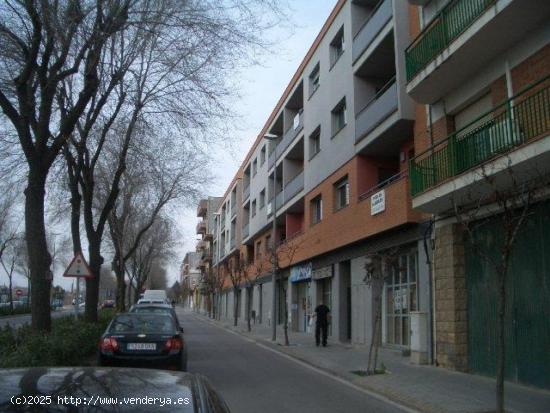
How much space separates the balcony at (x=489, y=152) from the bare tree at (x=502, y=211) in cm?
19

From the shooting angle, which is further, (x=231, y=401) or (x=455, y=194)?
(x=455, y=194)

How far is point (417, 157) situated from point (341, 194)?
8692mm

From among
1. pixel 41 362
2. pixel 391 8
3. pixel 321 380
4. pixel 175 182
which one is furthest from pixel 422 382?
pixel 175 182

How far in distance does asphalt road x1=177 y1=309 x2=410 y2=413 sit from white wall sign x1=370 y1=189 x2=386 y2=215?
539cm

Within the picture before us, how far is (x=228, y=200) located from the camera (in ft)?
208

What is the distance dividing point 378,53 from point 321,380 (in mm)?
11424

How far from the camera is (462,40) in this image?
12.4 metres

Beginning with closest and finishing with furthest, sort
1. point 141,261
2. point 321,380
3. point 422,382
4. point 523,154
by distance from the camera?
point 523,154, point 422,382, point 321,380, point 141,261

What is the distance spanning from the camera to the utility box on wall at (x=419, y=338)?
48.4 feet

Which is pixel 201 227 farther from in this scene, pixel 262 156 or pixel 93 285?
pixel 93 285

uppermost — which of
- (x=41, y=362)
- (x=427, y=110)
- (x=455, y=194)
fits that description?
(x=427, y=110)

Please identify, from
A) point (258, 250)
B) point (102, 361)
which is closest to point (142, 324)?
point (102, 361)

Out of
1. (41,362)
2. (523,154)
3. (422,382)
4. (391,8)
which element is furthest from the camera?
(391,8)

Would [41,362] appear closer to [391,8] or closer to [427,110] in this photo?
[427,110]
